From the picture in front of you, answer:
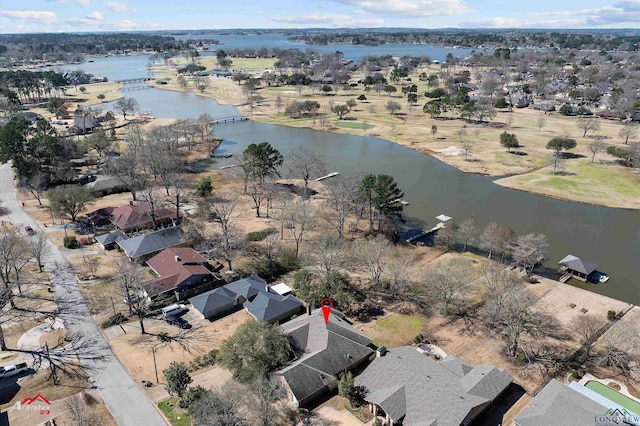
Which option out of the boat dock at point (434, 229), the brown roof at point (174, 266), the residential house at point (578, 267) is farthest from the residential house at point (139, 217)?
the residential house at point (578, 267)

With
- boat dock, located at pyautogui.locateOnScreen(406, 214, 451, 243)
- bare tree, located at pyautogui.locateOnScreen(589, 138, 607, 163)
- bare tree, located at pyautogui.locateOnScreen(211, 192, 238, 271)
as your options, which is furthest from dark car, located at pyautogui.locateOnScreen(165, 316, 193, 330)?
bare tree, located at pyautogui.locateOnScreen(589, 138, 607, 163)

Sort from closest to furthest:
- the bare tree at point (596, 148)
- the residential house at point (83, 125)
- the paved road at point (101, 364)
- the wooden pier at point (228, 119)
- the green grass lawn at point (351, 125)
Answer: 1. the paved road at point (101, 364)
2. the bare tree at point (596, 148)
3. the residential house at point (83, 125)
4. the green grass lawn at point (351, 125)
5. the wooden pier at point (228, 119)

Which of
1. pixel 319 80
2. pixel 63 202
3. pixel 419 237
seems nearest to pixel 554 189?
pixel 419 237

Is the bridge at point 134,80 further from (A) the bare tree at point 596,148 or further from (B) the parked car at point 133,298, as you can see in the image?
(A) the bare tree at point 596,148

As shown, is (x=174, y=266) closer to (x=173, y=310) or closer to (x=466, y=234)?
(x=173, y=310)

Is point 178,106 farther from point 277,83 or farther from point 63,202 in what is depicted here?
point 63,202

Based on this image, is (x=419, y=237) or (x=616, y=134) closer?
(x=419, y=237)

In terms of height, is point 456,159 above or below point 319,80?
below
